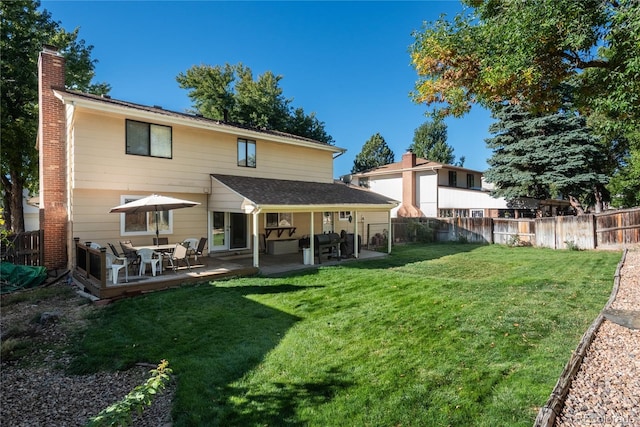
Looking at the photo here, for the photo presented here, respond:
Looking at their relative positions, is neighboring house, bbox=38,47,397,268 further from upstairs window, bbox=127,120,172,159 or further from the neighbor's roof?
the neighbor's roof

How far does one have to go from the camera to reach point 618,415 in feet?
10.6

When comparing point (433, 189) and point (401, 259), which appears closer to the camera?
point (401, 259)

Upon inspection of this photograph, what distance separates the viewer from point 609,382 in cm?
383

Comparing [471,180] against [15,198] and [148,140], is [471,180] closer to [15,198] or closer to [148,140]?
[148,140]

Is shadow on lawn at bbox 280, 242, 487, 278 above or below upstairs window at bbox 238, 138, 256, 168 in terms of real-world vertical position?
below

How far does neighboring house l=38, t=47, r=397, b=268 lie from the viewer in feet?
35.1

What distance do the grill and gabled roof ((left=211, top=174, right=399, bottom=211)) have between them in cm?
107

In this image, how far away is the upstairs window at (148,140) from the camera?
1155cm

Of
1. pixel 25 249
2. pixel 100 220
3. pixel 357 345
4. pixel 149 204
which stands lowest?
pixel 357 345

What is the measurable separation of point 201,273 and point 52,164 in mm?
6403

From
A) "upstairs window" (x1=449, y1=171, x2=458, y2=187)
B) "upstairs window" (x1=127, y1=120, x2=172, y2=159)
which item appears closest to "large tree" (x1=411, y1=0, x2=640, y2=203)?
"upstairs window" (x1=127, y1=120, x2=172, y2=159)

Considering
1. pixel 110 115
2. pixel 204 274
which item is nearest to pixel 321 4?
pixel 110 115

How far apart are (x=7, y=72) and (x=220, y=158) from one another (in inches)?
523

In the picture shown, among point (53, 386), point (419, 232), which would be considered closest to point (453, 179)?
point (419, 232)
